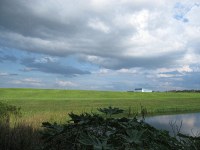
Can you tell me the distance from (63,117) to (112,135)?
21551 millimetres

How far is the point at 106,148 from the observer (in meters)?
1.56

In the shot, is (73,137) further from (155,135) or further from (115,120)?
(155,135)

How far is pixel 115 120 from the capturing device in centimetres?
204

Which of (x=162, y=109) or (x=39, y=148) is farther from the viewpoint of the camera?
(x=162, y=109)

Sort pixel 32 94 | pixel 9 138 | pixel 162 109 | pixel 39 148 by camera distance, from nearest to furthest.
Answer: pixel 39 148 → pixel 9 138 → pixel 162 109 → pixel 32 94

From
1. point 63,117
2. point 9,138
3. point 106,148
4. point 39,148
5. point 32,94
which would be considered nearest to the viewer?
point 106,148

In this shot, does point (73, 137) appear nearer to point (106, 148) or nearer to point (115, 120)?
point (115, 120)

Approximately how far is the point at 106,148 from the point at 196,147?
28.6 inches

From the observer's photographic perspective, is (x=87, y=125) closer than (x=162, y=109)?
Yes

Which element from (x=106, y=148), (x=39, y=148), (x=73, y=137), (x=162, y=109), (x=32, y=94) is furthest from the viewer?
(x=32, y=94)

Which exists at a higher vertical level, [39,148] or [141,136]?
[141,136]

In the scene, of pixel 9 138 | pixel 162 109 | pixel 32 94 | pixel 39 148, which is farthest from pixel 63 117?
pixel 32 94

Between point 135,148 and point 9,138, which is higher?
point 135,148

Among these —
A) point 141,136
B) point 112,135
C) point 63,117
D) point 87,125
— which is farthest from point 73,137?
point 63,117
